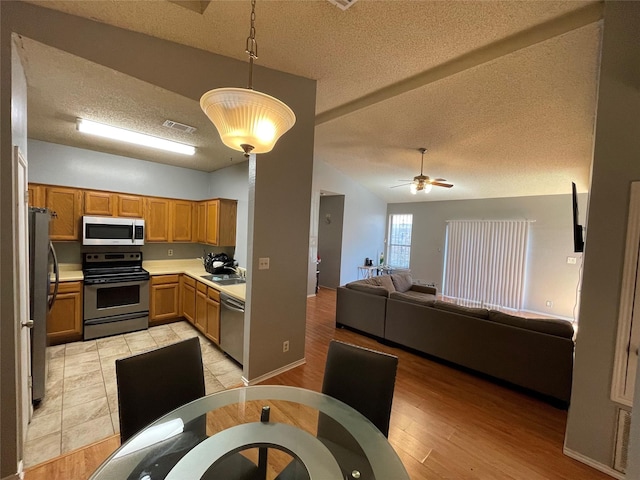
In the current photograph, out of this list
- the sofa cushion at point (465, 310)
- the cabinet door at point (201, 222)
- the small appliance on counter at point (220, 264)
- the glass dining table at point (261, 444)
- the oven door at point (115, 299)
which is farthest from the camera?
the cabinet door at point (201, 222)

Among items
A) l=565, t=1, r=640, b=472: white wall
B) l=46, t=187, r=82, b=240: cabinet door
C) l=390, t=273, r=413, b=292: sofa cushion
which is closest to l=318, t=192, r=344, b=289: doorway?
l=390, t=273, r=413, b=292: sofa cushion

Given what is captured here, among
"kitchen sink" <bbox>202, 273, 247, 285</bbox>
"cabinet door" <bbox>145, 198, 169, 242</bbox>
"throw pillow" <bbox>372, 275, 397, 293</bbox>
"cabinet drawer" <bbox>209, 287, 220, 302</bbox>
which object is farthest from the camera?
"throw pillow" <bbox>372, 275, 397, 293</bbox>

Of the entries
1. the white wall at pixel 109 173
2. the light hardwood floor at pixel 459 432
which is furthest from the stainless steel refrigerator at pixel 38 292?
the white wall at pixel 109 173

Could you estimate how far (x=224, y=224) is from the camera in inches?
153

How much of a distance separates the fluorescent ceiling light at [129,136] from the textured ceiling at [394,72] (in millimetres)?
184

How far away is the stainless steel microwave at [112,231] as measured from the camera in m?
3.40

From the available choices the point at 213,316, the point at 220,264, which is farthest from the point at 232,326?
the point at 220,264

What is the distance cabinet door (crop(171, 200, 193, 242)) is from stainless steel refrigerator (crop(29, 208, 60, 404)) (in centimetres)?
201

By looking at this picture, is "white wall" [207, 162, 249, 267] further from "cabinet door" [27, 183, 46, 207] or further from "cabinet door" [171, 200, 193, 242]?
"cabinet door" [27, 183, 46, 207]

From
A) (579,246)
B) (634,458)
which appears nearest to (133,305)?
(634,458)

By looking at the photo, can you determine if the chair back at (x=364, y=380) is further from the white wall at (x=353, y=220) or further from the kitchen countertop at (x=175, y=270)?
the white wall at (x=353, y=220)

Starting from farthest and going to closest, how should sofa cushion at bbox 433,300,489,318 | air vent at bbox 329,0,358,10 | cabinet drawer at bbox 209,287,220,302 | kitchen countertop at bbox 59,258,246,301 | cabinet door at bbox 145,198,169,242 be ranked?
cabinet door at bbox 145,198,169,242, cabinet drawer at bbox 209,287,220,302, kitchen countertop at bbox 59,258,246,301, sofa cushion at bbox 433,300,489,318, air vent at bbox 329,0,358,10

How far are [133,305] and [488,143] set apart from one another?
547 centimetres

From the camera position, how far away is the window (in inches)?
297
